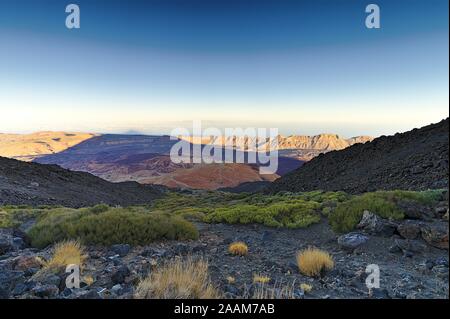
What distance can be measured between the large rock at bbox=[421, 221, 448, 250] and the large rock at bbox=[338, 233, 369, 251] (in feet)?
4.46

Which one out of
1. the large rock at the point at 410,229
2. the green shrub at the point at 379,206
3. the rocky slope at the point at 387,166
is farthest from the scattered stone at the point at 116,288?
the rocky slope at the point at 387,166

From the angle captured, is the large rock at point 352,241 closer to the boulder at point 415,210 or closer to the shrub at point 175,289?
the boulder at point 415,210

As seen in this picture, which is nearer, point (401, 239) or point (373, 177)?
point (401, 239)

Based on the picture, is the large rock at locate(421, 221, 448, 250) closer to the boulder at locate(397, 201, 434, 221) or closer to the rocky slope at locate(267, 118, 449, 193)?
the boulder at locate(397, 201, 434, 221)

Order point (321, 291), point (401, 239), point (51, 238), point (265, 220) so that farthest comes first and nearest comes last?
point (265, 220) < point (51, 238) < point (401, 239) < point (321, 291)

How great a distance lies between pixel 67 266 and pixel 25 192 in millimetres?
28576

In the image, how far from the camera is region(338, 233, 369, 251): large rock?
325 inches

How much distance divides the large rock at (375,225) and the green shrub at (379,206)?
1.50ft

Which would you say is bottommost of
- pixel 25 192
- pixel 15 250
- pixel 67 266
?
pixel 25 192

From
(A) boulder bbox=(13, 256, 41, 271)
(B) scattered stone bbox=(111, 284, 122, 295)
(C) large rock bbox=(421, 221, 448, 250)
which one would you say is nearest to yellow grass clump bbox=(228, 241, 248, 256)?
(B) scattered stone bbox=(111, 284, 122, 295)

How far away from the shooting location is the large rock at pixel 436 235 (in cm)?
750
